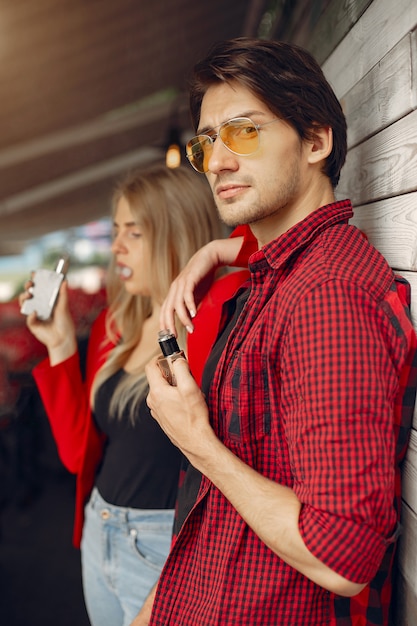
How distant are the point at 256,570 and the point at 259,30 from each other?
293 cm

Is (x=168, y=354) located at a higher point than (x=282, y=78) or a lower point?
lower

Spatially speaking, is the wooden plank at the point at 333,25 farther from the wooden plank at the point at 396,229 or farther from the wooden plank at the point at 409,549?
the wooden plank at the point at 409,549

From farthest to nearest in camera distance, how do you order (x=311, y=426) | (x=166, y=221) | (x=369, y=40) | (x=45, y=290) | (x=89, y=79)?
(x=89, y=79), (x=45, y=290), (x=166, y=221), (x=369, y=40), (x=311, y=426)

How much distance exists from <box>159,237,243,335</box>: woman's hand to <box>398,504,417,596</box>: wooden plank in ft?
1.80

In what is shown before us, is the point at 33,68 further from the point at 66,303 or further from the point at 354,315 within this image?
the point at 354,315

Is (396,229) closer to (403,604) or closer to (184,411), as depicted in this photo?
(184,411)

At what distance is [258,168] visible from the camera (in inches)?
39.3

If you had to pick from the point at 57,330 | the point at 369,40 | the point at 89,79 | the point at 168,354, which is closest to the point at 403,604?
the point at 168,354

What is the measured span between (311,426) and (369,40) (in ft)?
2.77

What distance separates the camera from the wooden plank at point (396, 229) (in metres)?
0.93

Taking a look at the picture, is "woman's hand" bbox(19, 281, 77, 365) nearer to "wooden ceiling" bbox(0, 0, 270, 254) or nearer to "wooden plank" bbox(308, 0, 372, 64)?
"wooden ceiling" bbox(0, 0, 270, 254)

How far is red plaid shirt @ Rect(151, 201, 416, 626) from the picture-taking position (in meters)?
0.70

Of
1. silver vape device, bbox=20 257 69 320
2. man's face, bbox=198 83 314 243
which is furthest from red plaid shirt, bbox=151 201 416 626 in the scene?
silver vape device, bbox=20 257 69 320

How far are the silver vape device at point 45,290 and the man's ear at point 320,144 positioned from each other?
1015 millimetres
